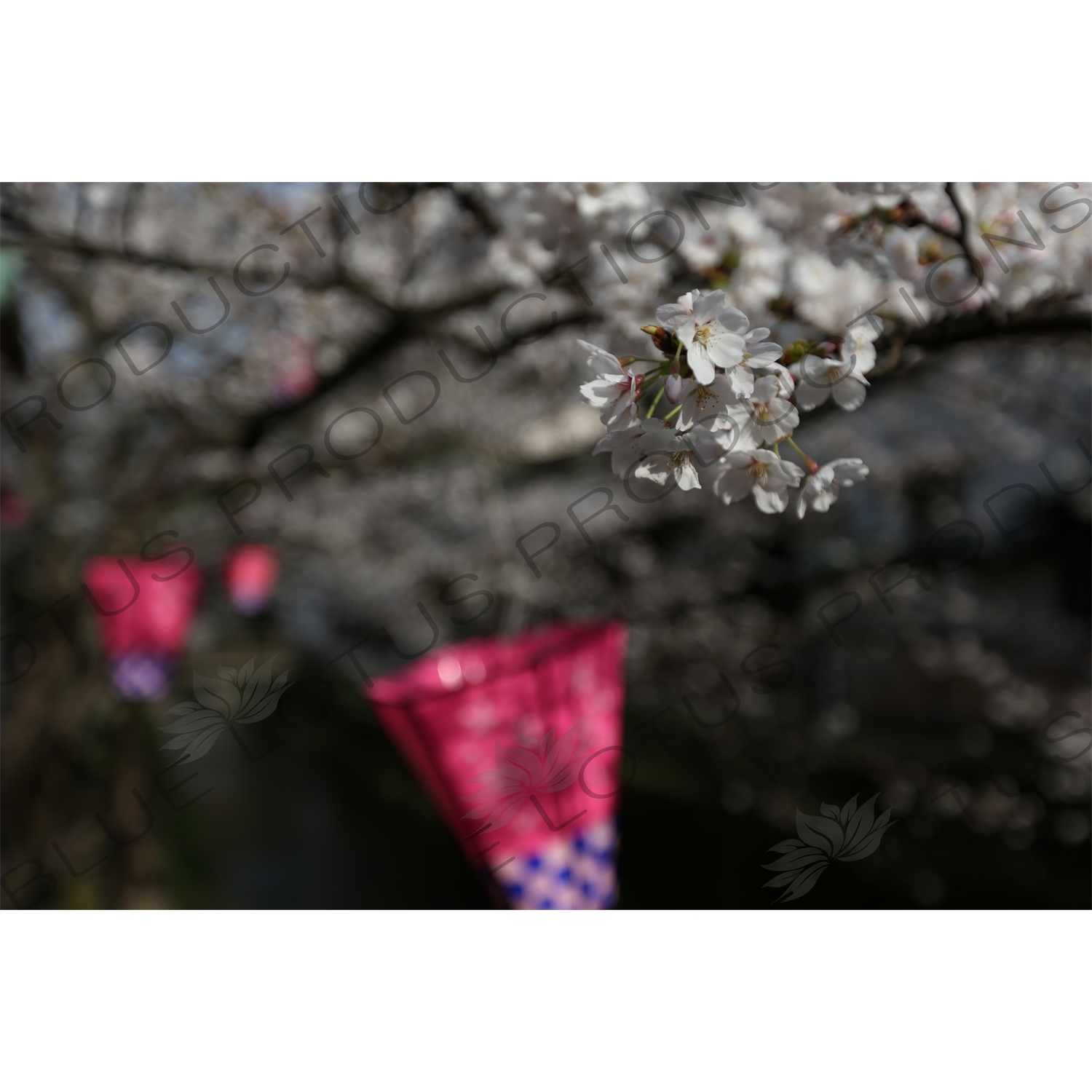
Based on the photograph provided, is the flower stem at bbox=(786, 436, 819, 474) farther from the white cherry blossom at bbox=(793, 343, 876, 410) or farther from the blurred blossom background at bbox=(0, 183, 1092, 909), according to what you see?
the blurred blossom background at bbox=(0, 183, 1092, 909)

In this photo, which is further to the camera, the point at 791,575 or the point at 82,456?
the point at 82,456

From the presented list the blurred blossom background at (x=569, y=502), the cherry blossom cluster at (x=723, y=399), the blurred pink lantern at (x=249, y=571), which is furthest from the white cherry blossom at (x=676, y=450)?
the blurred pink lantern at (x=249, y=571)

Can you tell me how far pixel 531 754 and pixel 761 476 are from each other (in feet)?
2.53

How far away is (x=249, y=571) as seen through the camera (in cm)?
361

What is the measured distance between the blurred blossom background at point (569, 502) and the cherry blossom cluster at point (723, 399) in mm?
198

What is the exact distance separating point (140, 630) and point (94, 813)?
0.90m

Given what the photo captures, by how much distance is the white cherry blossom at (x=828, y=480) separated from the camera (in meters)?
0.62

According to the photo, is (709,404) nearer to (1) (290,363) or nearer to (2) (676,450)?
(2) (676,450)

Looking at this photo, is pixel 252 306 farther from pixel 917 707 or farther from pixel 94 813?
pixel 917 707

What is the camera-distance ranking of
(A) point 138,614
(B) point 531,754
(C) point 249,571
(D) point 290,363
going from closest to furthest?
1. (B) point 531,754
2. (A) point 138,614
3. (D) point 290,363
4. (C) point 249,571

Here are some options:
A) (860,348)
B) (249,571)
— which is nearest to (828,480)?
(860,348)

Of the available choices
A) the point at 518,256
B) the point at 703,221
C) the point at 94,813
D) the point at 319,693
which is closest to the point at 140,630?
the point at 94,813

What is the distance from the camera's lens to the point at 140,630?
227 cm

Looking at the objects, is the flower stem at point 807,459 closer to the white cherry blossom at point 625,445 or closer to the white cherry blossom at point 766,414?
the white cherry blossom at point 766,414
